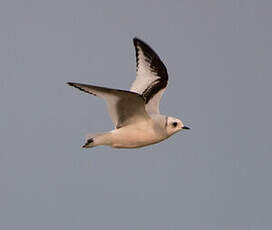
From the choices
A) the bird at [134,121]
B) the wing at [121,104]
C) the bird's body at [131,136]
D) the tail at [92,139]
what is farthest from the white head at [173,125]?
the tail at [92,139]

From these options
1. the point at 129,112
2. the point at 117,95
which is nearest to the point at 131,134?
the point at 129,112

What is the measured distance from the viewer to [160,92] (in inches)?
567

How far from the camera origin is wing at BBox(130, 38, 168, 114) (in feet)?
46.8

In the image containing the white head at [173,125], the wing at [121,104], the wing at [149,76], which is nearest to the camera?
the wing at [121,104]

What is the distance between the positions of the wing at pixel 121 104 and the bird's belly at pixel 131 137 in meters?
0.17

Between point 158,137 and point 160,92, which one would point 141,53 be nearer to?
point 160,92

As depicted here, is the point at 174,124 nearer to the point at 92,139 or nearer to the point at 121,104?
the point at 121,104

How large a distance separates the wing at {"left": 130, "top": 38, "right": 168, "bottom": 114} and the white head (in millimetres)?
627

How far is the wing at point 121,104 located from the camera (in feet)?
37.5

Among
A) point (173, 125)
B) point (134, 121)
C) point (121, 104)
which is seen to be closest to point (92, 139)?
point (134, 121)

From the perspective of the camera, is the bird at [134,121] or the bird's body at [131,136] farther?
the bird's body at [131,136]

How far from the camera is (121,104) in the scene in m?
12.5

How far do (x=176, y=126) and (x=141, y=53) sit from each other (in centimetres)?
249

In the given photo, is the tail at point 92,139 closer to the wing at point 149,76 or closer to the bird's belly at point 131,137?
the bird's belly at point 131,137
